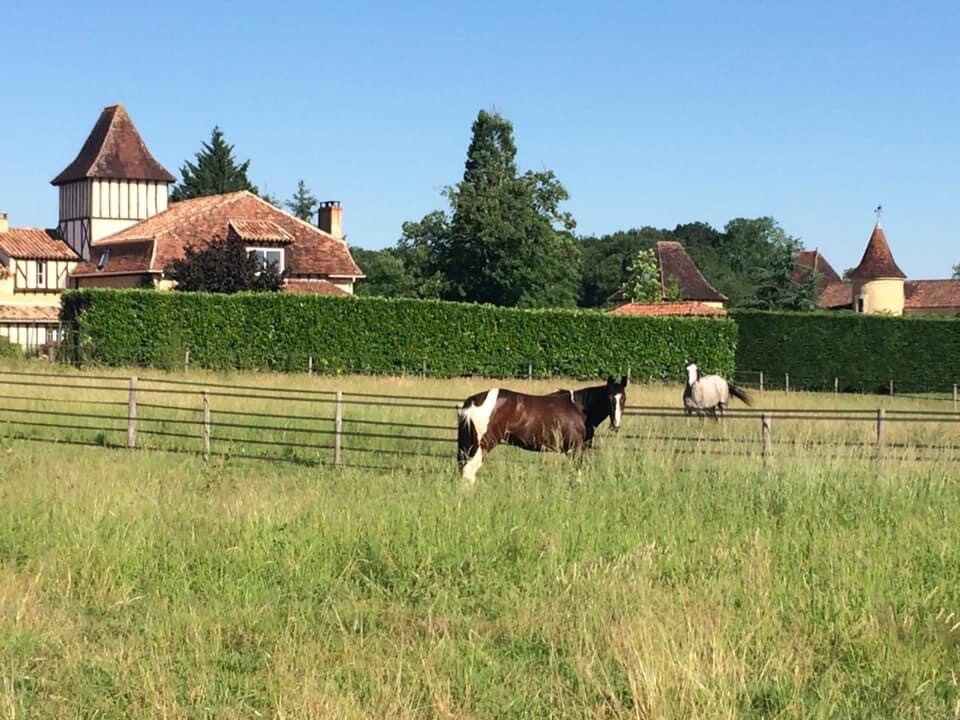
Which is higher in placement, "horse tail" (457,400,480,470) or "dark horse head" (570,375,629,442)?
"dark horse head" (570,375,629,442)

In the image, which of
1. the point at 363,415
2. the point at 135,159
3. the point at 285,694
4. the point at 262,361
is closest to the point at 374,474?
the point at 285,694

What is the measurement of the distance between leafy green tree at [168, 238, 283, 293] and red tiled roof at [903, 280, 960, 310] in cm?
6991

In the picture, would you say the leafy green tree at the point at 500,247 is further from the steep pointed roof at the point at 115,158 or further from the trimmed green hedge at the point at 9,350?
the trimmed green hedge at the point at 9,350

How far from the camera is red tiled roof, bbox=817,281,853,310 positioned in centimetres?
9456

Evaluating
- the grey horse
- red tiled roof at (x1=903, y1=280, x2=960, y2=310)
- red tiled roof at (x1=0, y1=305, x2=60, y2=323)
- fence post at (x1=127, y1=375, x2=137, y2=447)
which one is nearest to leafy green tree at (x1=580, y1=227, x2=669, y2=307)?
red tiled roof at (x1=903, y1=280, x2=960, y2=310)

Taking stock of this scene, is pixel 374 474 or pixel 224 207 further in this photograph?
pixel 224 207

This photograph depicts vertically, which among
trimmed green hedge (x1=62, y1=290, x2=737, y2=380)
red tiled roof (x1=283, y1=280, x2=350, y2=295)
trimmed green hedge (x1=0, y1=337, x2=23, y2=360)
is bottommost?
trimmed green hedge (x1=0, y1=337, x2=23, y2=360)

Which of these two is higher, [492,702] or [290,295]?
[290,295]

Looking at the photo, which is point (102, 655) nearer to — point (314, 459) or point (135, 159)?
point (314, 459)

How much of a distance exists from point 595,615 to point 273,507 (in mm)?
4046

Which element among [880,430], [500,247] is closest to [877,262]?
[500,247]

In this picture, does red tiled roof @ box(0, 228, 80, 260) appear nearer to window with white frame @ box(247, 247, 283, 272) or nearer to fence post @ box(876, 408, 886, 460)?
window with white frame @ box(247, 247, 283, 272)

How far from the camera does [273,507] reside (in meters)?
10.1

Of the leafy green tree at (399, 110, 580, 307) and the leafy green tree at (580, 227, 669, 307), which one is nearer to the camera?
the leafy green tree at (399, 110, 580, 307)
